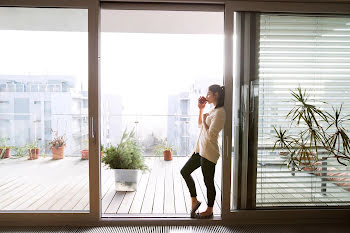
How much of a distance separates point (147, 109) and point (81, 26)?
264 cm

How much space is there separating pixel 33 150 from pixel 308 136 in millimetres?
2835

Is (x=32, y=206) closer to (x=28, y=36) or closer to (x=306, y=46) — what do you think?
(x=28, y=36)

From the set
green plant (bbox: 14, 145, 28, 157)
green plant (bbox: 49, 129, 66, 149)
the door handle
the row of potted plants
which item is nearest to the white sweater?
the door handle

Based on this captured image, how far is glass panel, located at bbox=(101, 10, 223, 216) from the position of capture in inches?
124

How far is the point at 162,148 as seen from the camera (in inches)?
197

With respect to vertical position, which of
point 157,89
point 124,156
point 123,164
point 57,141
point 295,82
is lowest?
point 123,164

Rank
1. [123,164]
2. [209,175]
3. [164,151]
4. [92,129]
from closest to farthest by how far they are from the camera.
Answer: [92,129] < [209,175] < [123,164] < [164,151]

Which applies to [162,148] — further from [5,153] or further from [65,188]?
[5,153]

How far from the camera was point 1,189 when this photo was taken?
7.98 ft

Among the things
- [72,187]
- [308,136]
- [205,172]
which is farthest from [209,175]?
[72,187]

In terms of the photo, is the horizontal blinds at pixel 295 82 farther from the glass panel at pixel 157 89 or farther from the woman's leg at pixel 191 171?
the glass panel at pixel 157 89

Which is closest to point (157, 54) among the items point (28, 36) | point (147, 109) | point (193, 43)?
point (193, 43)

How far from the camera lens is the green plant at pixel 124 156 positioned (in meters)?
3.24

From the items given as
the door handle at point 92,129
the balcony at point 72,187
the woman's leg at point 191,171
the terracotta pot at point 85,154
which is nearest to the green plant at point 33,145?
the balcony at point 72,187
